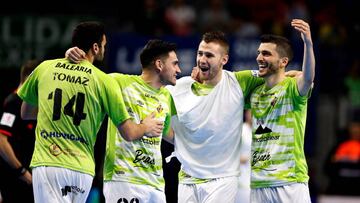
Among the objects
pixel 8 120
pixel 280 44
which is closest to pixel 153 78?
pixel 280 44

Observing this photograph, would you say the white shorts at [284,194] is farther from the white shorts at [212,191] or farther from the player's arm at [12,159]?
the player's arm at [12,159]

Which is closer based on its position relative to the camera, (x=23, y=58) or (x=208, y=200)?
(x=208, y=200)

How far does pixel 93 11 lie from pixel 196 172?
10.3 m

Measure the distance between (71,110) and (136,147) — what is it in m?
0.97

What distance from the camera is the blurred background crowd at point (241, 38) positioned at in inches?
685

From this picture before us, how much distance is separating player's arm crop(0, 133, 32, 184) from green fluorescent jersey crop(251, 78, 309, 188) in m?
3.17

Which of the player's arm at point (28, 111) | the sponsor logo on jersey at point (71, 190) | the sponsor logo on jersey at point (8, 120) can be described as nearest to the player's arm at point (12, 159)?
the sponsor logo on jersey at point (8, 120)

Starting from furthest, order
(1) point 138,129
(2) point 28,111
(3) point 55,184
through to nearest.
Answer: (2) point 28,111
(1) point 138,129
(3) point 55,184

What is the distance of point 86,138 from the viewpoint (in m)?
9.38

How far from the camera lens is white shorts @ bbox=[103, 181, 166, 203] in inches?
386

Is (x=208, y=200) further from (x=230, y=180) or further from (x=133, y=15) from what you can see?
(x=133, y=15)

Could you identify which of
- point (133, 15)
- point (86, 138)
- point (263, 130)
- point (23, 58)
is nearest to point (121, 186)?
point (86, 138)

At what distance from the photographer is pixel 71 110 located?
9250mm

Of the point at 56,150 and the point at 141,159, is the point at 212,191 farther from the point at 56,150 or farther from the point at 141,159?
the point at 56,150
